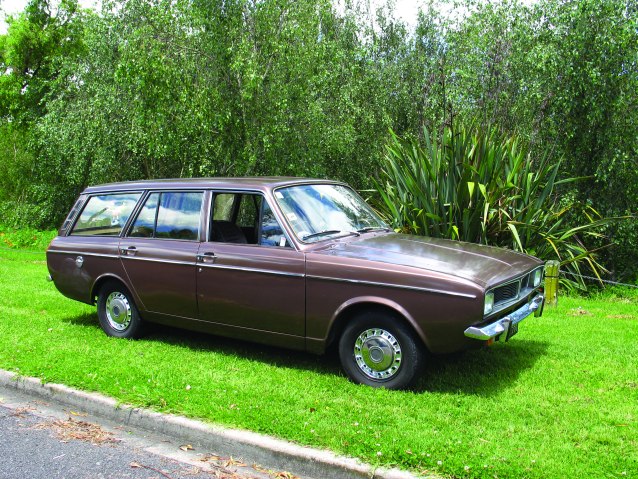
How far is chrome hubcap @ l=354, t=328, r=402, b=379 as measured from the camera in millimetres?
4992

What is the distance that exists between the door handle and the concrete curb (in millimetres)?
1573

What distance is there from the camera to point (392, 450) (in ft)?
12.8

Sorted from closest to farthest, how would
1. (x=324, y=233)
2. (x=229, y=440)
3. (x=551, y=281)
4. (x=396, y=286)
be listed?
(x=229, y=440) < (x=396, y=286) < (x=324, y=233) < (x=551, y=281)

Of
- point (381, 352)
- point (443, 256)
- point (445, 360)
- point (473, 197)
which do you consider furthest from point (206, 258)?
point (473, 197)

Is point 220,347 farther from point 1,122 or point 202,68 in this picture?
point 1,122

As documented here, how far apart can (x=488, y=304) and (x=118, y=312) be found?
13.5 feet

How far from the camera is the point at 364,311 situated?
16.9 ft

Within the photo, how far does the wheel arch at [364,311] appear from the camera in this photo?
4.84 m

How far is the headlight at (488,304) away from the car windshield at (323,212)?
5.33ft

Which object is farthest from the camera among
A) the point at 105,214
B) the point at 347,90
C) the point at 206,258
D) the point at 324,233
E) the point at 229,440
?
the point at 347,90

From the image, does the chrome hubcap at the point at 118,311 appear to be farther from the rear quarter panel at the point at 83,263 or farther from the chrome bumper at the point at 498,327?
the chrome bumper at the point at 498,327

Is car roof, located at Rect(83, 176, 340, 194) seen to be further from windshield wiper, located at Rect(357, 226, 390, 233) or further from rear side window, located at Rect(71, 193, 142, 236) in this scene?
windshield wiper, located at Rect(357, 226, 390, 233)

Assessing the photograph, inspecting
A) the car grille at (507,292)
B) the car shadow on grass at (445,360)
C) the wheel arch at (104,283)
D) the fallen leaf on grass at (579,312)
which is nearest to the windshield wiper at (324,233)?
the car shadow on grass at (445,360)

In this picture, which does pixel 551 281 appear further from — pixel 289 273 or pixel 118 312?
pixel 118 312
